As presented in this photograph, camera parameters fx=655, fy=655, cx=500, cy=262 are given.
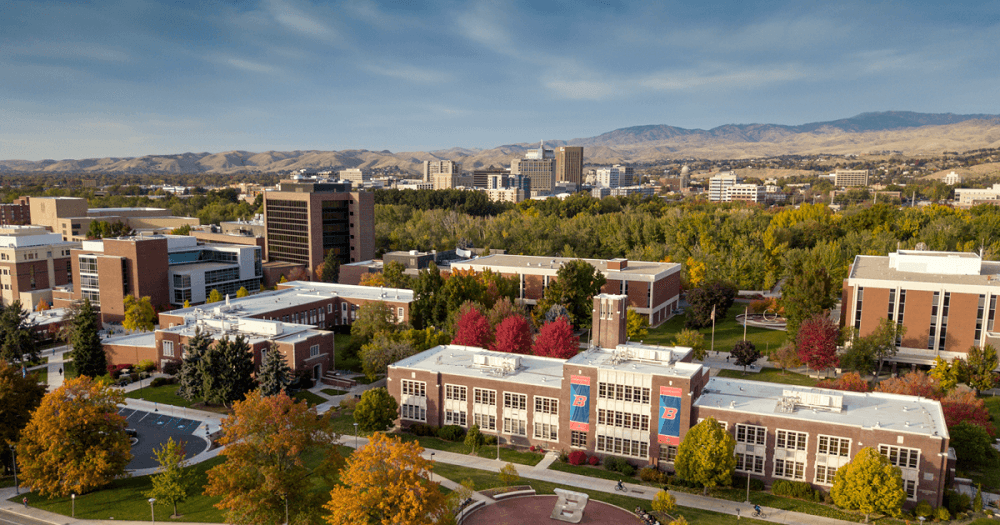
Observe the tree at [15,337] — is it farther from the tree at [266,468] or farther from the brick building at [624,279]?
the brick building at [624,279]

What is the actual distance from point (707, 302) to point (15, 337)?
7432cm

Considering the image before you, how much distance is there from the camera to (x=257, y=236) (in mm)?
117500

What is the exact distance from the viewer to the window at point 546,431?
156 feet

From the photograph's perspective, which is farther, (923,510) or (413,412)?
(413,412)

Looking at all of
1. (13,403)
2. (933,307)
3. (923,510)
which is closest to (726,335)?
(933,307)

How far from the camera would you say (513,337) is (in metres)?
61.0

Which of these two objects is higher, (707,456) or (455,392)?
(455,392)

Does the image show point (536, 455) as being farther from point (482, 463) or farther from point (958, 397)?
point (958, 397)

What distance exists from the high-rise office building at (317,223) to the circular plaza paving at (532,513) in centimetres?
7784

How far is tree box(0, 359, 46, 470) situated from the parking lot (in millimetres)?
6236

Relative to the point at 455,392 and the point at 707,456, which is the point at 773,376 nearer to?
the point at 707,456

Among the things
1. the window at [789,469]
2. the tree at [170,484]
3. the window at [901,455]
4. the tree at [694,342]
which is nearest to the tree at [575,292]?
the tree at [694,342]

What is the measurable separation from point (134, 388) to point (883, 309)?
72750mm

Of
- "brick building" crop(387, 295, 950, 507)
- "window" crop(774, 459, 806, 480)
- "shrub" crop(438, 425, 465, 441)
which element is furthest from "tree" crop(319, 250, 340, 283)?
"window" crop(774, 459, 806, 480)
